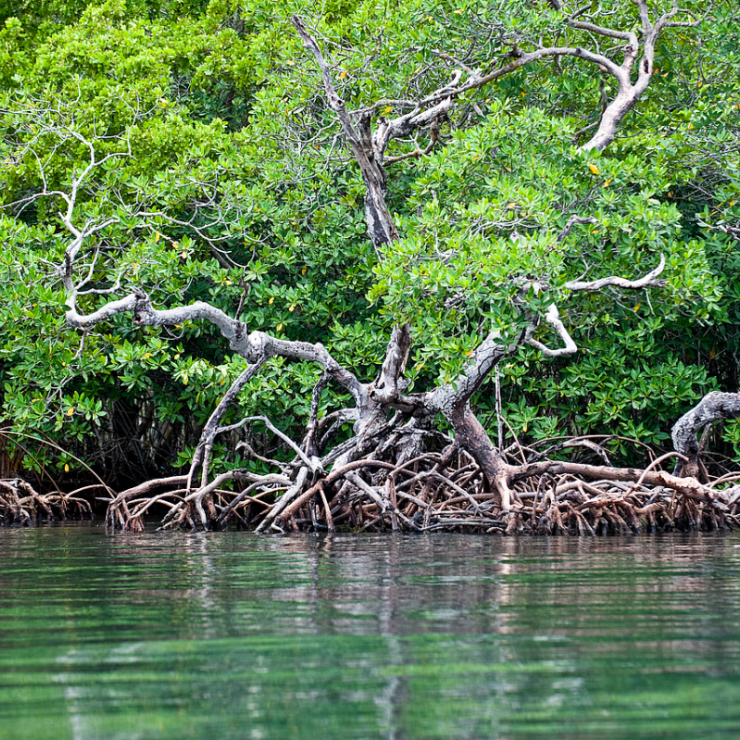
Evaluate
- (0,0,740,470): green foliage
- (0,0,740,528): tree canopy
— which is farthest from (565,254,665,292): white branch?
(0,0,740,470): green foliage

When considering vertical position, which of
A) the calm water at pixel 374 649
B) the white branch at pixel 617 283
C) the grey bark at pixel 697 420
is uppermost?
the white branch at pixel 617 283

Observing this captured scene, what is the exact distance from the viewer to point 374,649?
3.26 meters

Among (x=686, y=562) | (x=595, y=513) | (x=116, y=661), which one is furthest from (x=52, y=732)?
(x=595, y=513)

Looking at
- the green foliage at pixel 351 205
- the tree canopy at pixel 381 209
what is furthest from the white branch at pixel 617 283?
the green foliage at pixel 351 205

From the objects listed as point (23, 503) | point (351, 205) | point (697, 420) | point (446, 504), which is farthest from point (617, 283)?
point (23, 503)

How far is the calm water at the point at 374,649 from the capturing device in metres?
2.43

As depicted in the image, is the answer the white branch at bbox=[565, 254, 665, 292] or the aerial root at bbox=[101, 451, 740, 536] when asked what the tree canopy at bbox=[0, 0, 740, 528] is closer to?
the white branch at bbox=[565, 254, 665, 292]

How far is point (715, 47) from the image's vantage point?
988 centimetres

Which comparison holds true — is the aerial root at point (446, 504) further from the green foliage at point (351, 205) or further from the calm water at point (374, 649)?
the calm water at point (374, 649)

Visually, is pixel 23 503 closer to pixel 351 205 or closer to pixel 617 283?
pixel 351 205

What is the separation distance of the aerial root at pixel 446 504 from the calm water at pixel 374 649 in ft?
7.38

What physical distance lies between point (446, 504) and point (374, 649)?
5599mm

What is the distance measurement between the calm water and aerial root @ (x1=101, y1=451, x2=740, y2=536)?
225cm

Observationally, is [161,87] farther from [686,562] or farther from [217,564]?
[686,562]
